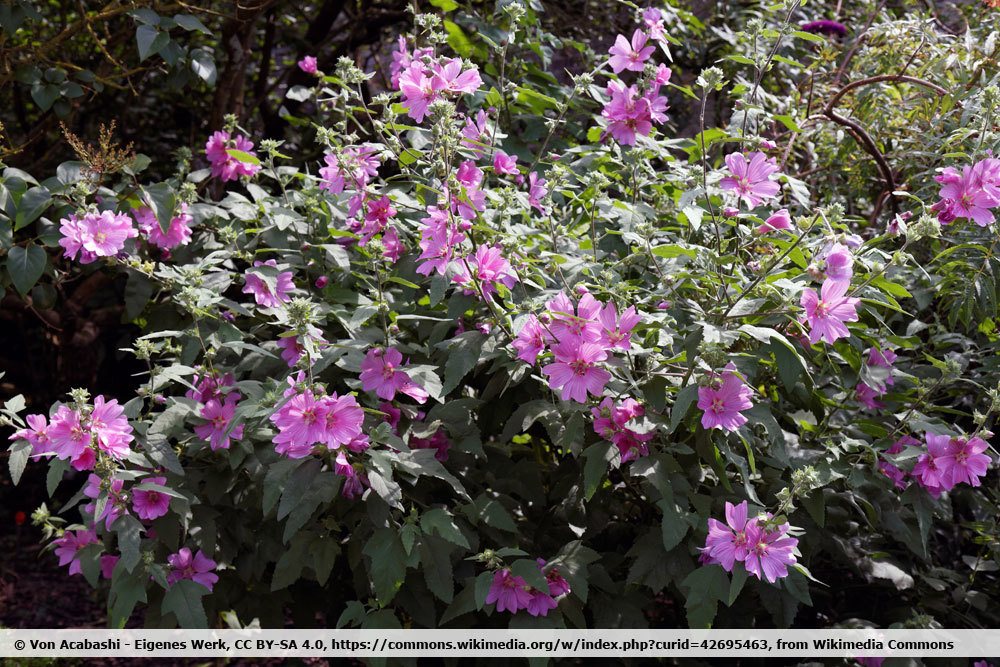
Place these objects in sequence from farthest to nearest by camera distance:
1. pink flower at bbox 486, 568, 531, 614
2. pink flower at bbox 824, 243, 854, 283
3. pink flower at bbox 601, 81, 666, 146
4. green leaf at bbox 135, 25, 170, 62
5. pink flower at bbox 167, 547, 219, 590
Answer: green leaf at bbox 135, 25, 170, 62, pink flower at bbox 601, 81, 666, 146, pink flower at bbox 167, 547, 219, 590, pink flower at bbox 486, 568, 531, 614, pink flower at bbox 824, 243, 854, 283

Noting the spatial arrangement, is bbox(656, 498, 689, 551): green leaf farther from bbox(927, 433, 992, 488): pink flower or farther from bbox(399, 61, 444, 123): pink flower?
bbox(399, 61, 444, 123): pink flower

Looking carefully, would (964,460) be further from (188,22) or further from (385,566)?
(188,22)

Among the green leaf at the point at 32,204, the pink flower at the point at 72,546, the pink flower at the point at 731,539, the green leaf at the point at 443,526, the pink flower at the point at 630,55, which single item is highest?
the pink flower at the point at 630,55

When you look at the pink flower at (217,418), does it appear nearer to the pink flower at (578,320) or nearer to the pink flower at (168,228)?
the pink flower at (168,228)

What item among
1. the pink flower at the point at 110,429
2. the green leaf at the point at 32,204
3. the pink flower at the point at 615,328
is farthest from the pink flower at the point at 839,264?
the green leaf at the point at 32,204

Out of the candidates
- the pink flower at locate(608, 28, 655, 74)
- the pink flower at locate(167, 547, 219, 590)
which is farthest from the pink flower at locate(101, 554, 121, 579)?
the pink flower at locate(608, 28, 655, 74)

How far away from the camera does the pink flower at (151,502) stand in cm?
186

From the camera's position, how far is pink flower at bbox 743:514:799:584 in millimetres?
1601

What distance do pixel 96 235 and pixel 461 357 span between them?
99 centimetres

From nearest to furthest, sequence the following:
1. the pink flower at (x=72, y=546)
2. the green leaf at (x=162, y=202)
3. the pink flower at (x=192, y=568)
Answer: the pink flower at (x=192, y=568), the pink flower at (x=72, y=546), the green leaf at (x=162, y=202)

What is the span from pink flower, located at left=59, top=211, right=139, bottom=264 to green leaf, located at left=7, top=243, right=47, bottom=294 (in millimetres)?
140

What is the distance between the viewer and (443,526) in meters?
1.70

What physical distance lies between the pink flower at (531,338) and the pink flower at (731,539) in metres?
0.45

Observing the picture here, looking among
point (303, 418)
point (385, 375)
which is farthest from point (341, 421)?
point (385, 375)
